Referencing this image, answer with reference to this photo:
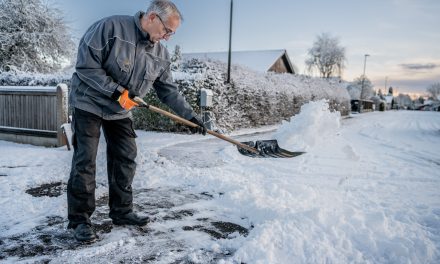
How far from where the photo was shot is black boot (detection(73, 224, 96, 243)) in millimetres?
2646

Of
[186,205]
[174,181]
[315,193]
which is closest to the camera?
[186,205]

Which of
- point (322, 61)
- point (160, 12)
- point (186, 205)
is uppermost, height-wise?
point (322, 61)

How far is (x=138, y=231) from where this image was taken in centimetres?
297

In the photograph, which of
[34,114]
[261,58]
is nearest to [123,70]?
[34,114]

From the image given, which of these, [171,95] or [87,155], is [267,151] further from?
[87,155]

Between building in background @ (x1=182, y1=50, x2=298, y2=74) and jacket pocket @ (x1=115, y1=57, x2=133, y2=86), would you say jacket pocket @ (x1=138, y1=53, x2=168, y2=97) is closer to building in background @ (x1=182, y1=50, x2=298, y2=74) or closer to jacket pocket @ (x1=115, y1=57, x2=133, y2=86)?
jacket pocket @ (x1=115, y1=57, x2=133, y2=86)

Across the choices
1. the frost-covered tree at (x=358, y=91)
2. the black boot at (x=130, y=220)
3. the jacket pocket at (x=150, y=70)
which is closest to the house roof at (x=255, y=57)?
the jacket pocket at (x=150, y=70)

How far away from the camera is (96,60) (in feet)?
8.77

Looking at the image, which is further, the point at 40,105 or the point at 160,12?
the point at 40,105

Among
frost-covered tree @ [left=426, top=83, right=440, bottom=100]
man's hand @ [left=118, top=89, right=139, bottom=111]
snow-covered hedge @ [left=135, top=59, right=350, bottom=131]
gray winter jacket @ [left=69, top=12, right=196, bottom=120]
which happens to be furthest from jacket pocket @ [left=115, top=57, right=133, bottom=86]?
frost-covered tree @ [left=426, top=83, right=440, bottom=100]

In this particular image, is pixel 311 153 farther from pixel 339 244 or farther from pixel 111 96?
pixel 111 96

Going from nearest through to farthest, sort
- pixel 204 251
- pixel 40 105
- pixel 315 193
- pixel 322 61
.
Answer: pixel 204 251 < pixel 315 193 < pixel 40 105 < pixel 322 61

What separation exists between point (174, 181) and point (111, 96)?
2241mm

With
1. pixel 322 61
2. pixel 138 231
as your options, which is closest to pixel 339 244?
pixel 138 231
